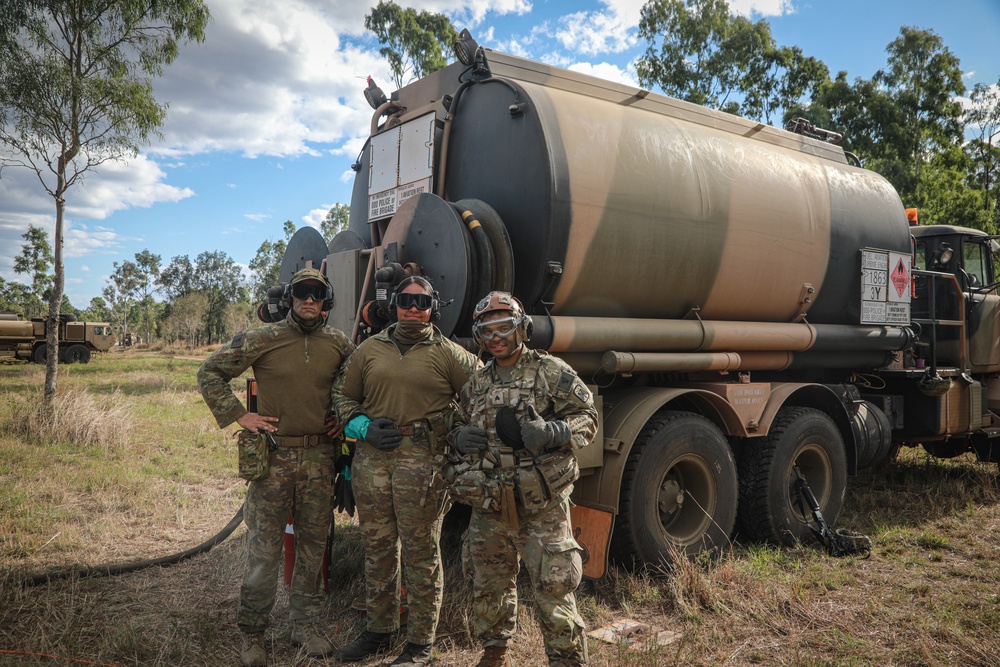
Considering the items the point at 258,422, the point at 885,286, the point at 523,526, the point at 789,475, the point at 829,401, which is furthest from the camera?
the point at 885,286

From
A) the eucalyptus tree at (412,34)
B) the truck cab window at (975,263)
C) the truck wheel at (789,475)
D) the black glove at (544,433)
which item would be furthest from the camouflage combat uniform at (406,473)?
the eucalyptus tree at (412,34)

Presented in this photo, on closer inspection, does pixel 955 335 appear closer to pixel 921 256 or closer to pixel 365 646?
pixel 921 256

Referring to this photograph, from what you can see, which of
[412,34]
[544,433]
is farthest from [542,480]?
[412,34]

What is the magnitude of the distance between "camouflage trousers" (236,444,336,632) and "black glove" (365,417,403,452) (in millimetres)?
514

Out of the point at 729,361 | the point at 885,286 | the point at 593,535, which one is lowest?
the point at 593,535

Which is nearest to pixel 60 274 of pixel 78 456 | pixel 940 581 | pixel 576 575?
pixel 78 456

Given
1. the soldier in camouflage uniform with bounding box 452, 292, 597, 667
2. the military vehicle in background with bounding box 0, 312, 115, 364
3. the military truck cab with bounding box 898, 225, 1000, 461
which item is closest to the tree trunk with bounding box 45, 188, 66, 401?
the soldier in camouflage uniform with bounding box 452, 292, 597, 667

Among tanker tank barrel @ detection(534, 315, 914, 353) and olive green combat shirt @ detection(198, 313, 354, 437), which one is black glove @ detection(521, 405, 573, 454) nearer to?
tanker tank barrel @ detection(534, 315, 914, 353)

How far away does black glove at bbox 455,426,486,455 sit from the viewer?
3.11 m

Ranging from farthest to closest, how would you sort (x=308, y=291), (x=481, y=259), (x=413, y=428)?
(x=481, y=259), (x=308, y=291), (x=413, y=428)

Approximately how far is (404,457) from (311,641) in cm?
112

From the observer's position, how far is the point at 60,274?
1161cm

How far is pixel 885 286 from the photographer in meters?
6.46

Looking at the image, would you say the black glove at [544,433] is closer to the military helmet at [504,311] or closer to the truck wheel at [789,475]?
the military helmet at [504,311]
